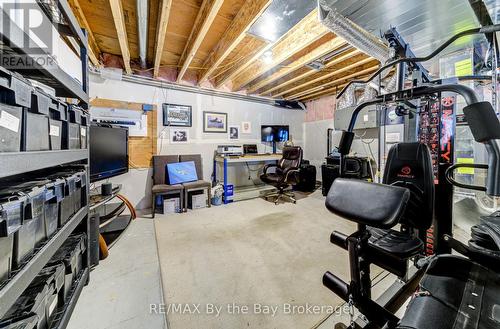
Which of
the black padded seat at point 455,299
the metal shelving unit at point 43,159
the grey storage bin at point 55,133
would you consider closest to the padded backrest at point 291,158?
the black padded seat at point 455,299

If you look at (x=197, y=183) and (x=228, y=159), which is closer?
(x=197, y=183)

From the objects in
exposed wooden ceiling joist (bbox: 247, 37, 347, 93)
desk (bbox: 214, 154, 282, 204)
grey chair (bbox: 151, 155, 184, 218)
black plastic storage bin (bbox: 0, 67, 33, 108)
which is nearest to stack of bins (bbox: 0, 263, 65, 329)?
black plastic storage bin (bbox: 0, 67, 33, 108)

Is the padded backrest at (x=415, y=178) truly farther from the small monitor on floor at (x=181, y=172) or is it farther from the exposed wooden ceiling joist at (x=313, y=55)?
the small monitor on floor at (x=181, y=172)

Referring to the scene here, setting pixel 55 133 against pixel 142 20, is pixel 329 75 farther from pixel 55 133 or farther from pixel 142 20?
pixel 55 133

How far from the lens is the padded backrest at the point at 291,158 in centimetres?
414

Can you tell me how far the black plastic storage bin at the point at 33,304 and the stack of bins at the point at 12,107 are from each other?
2.25ft

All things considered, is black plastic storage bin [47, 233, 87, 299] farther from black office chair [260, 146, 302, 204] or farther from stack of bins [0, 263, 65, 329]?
black office chair [260, 146, 302, 204]

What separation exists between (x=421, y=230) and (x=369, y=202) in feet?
3.47

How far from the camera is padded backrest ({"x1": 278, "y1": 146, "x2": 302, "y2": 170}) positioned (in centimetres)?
414

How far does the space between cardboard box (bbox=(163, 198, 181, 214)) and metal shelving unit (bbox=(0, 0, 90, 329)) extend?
160cm

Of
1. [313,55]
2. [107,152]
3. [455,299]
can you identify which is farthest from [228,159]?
[455,299]

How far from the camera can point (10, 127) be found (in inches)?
28.6

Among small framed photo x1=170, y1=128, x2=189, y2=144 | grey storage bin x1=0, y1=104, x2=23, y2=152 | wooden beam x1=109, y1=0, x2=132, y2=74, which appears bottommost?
grey storage bin x1=0, y1=104, x2=23, y2=152

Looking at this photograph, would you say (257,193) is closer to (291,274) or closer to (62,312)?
(291,274)
